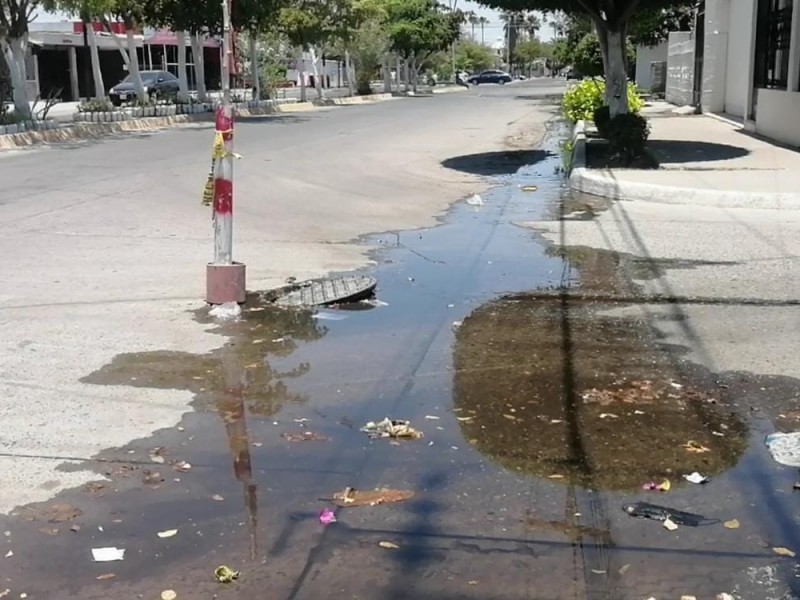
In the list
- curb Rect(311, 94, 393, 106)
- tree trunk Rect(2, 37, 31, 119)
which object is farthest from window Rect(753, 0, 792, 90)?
curb Rect(311, 94, 393, 106)

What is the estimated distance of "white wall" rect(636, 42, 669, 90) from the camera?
53188 millimetres

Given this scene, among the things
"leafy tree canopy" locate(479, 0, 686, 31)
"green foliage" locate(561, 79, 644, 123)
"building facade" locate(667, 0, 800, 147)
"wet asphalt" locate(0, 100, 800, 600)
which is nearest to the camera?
"wet asphalt" locate(0, 100, 800, 600)

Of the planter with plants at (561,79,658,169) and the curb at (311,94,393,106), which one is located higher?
the curb at (311,94,393,106)

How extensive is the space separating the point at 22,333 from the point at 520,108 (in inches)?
1467

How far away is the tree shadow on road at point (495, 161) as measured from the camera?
A: 1816 centimetres

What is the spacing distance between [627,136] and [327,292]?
9.70 metres

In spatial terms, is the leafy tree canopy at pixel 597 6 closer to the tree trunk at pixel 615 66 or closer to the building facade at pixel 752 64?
the tree trunk at pixel 615 66

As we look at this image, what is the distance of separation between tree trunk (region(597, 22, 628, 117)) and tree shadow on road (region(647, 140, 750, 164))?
1200mm

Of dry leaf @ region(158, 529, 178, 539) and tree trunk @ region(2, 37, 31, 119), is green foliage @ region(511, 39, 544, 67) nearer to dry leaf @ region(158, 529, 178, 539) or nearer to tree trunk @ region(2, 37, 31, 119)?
tree trunk @ region(2, 37, 31, 119)

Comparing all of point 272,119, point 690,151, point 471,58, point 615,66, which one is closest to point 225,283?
point 615,66

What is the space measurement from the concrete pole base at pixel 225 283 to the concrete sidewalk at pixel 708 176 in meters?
7.39

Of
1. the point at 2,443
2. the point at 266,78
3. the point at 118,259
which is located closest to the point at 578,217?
the point at 118,259

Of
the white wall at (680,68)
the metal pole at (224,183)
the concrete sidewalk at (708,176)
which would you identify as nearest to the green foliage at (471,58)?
the white wall at (680,68)

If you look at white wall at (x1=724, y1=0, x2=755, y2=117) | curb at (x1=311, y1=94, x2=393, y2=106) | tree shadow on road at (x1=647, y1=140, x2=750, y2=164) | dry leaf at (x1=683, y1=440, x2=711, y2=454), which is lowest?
dry leaf at (x1=683, y1=440, x2=711, y2=454)
